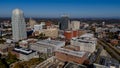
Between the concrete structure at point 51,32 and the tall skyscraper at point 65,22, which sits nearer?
the concrete structure at point 51,32

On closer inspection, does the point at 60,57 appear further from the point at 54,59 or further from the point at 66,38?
the point at 66,38

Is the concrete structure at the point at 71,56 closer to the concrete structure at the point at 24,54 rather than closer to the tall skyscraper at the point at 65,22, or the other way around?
the concrete structure at the point at 24,54

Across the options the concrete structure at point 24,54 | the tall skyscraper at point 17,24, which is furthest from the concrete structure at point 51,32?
the concrete structure at point 24,54

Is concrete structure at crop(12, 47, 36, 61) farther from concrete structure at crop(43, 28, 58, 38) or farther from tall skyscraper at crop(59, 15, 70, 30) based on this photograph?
tall skyscraper at crop(59, 15, 70, 30)

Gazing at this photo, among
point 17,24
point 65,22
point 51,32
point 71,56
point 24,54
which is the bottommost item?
point 71,56

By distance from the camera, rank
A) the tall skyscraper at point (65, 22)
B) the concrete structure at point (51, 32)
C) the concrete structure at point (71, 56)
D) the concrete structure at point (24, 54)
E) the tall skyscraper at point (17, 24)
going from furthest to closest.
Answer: the tall skyscraper at point (65, 22) → the concrete structure at point (51, 32) → the tall skyscraper at point (17, 24) → the concrete structure at point (24, 54) → the concrete structure at point (71, 56)

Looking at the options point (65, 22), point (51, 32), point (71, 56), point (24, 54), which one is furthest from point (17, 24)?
point (65, 22)

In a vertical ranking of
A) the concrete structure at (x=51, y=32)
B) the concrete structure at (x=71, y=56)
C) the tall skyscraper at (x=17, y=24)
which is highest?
the tall skyscraper at (x=17, y=24)

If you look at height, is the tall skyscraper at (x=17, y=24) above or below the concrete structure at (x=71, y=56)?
above

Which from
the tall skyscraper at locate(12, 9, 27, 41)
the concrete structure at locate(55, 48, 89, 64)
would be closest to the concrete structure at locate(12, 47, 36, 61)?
the concrete structure at locate(55, 48, 89, 64)

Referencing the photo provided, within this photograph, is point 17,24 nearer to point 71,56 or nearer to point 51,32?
point 51,32

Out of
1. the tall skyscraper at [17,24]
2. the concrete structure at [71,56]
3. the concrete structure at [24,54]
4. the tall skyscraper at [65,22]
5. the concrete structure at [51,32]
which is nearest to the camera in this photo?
the concrete structure at [71,56]

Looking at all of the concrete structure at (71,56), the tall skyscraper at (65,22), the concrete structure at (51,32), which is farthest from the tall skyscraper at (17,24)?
the tall skyscraper at (65,22)
